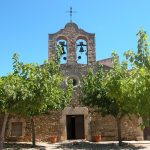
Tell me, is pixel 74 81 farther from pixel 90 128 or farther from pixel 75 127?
pixel 90 128

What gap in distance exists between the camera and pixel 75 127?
22.4m

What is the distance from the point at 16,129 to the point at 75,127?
12.5 feet

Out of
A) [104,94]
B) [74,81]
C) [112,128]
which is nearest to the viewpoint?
[104,94]

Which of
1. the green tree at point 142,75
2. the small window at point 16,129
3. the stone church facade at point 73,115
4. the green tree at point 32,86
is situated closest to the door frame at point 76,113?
the stone church facade at point 73,115

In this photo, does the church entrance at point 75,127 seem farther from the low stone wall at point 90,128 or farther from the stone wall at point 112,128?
the stone wall at point 112,128

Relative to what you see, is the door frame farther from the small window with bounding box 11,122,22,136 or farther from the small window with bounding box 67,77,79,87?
the small window with bounding box 11,122,22,136

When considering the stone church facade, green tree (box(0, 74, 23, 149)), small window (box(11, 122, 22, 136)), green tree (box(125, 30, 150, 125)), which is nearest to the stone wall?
the stone church facade

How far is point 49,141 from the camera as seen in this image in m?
20.7

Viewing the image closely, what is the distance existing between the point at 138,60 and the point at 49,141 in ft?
38.6

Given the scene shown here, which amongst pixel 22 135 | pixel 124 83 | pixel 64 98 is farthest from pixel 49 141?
pixel 124 83

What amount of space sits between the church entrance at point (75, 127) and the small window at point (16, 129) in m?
3.08

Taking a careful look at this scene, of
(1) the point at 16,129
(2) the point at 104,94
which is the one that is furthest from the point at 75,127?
(2) the point at 104,94

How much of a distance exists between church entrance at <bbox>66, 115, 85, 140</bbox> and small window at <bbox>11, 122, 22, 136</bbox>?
121 inches

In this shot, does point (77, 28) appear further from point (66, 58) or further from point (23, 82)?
point (23, 82)
